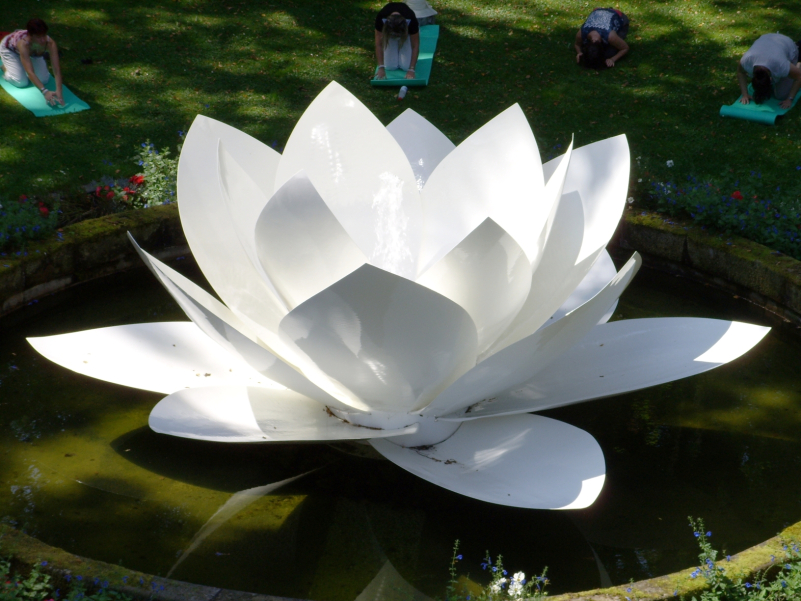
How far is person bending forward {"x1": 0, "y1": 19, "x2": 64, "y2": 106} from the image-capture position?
762 centimetres

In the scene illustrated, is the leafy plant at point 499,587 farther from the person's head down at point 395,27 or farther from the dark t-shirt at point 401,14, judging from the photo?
the dark t-shirt at point 401,14

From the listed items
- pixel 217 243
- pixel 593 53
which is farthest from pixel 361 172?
pixel 593 53

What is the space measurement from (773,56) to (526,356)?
6083 mm

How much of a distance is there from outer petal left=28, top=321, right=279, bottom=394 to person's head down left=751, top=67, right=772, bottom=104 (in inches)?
240

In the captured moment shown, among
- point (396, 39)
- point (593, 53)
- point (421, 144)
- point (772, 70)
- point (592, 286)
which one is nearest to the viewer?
point (592, 286)

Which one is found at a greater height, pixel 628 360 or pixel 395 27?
pixel 395 27

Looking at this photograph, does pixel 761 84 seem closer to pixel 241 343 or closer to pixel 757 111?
pixel 757 111

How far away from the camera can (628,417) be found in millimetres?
3482

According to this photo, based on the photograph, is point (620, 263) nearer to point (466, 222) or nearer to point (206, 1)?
point (466, 222)

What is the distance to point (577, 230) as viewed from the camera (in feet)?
10.2

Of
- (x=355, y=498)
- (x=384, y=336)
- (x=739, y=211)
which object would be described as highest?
(x=384, y=336)

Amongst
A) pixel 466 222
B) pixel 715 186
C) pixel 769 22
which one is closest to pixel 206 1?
pixel 769 22

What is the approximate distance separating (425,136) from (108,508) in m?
2.17

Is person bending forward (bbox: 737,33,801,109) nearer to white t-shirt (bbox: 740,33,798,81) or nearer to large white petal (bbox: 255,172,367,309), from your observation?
white t-shirt (bbox: 740,33,798,81)
